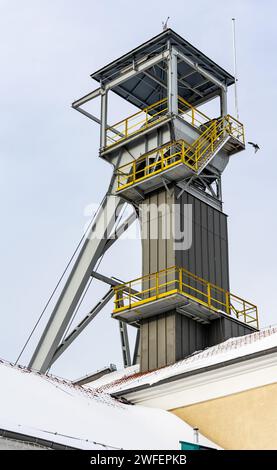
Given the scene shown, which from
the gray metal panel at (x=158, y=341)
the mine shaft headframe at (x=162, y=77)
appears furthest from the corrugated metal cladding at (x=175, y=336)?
the mine shaft headframe at (x=162, y=77)

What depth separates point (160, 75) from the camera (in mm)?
37000

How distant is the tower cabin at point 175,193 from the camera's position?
31.2 metres

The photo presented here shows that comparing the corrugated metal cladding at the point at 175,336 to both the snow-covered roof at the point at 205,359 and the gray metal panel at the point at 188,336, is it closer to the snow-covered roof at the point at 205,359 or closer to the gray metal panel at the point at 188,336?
the gray metal panel at the point at 188,336

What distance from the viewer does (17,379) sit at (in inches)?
890

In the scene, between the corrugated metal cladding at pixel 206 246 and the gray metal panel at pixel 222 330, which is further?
the corrugated metal cladding at pixel 206 246

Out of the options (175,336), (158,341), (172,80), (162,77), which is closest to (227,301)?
(175,336)

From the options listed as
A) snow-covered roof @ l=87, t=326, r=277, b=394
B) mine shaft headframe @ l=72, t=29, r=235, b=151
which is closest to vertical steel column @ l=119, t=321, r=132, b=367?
snow-covered roof @ l=87, t=326, r=277, b=394

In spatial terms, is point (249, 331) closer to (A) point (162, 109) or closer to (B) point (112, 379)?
(B) point (112, 379)

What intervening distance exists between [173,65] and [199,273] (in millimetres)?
8468

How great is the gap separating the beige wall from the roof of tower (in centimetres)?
1555

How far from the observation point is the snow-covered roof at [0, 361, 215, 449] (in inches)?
740

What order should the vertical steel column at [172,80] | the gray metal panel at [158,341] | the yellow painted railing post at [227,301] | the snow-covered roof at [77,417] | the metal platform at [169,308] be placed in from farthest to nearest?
the vertical steel column at [172,80] → the yellow painted railing post at [227,301] → the gray metal panel at [158,341] → the metal platform at [169,308] → the snow-covered roof at [77,417]

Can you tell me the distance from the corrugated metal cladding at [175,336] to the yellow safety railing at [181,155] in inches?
221
